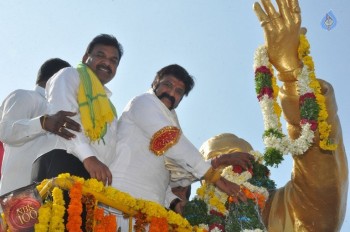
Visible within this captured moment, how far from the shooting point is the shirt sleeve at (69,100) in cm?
481

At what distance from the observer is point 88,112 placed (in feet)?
16.8

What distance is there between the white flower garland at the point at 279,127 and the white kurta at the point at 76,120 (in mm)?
1581

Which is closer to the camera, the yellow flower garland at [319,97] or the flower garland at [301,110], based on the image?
the flower garland at [301,110]

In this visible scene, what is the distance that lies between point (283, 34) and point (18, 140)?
116 inches

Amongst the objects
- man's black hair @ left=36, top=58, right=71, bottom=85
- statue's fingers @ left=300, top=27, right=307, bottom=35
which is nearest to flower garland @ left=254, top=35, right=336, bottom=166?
statue's fingers @ left=300, top=27, right=307, bottom=35

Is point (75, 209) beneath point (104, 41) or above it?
beneath

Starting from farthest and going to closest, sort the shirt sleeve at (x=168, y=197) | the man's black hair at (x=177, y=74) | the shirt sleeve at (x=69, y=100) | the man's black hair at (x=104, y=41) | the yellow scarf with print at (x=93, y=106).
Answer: the shirt sleeve at (x=168, y=197) < the man's black hair at (x=177, y=74) < the man's black hair at (x=104, y=41) < the yellow scarf with print at (x=93, y=106) < the shirt sleeve at (x=69, y=100)

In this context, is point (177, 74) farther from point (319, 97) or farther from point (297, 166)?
point (297, 166)

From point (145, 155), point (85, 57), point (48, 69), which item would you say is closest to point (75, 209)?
point (145, 155)

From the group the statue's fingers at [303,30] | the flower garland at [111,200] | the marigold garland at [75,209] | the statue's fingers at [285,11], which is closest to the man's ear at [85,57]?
the flower garland at [111,200]

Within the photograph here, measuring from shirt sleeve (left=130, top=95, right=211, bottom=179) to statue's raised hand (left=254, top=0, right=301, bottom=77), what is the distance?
1.58 m

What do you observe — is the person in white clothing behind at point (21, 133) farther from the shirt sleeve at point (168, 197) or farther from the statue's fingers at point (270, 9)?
the statue's fingers at point (270, 9)

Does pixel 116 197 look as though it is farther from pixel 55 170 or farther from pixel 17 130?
pixel 17 130

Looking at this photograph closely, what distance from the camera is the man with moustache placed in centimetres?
481
